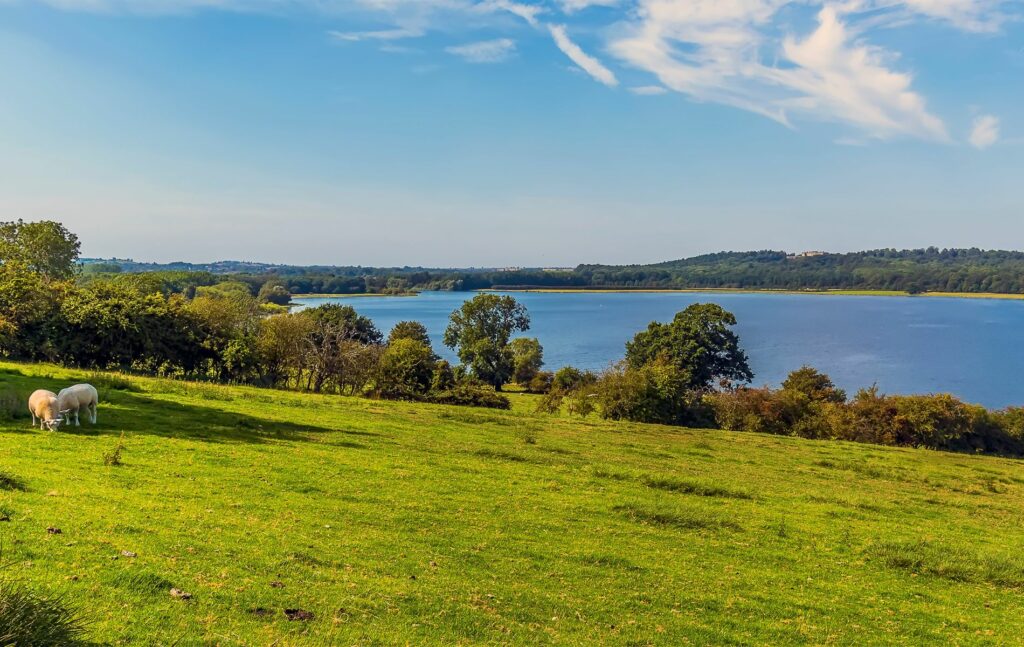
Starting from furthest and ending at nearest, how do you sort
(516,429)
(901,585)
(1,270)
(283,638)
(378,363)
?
(378,363), (1,270), (516,429), (901,585), (283,638)

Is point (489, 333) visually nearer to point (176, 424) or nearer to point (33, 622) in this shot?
point (176, 424)

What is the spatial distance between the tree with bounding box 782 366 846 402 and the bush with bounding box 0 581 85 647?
5464 centimetres

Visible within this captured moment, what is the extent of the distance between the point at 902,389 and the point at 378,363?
72133 millimetres

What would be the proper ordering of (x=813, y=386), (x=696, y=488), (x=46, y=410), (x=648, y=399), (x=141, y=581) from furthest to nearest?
(x=813, y=386) → (x=648, y=399) → (x=696, y=488) → (x=46, y=410) → (x=141, y=581)

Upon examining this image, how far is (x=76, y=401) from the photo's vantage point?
1589 centimetres

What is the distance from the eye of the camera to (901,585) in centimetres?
1214

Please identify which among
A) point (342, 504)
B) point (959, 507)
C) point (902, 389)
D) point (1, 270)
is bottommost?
point (902, 389)

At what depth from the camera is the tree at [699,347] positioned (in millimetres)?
70875

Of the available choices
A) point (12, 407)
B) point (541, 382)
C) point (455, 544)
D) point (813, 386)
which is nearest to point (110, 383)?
point (12, 407)

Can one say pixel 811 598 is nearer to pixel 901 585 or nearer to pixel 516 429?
pixel 901 585

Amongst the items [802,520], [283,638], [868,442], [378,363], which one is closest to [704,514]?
[802,520]

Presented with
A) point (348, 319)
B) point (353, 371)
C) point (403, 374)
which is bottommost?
point (403, 374)

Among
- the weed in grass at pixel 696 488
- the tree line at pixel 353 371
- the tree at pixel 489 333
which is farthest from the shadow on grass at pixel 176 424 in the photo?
the tree at pixel 489 333

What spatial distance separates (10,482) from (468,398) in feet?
137
